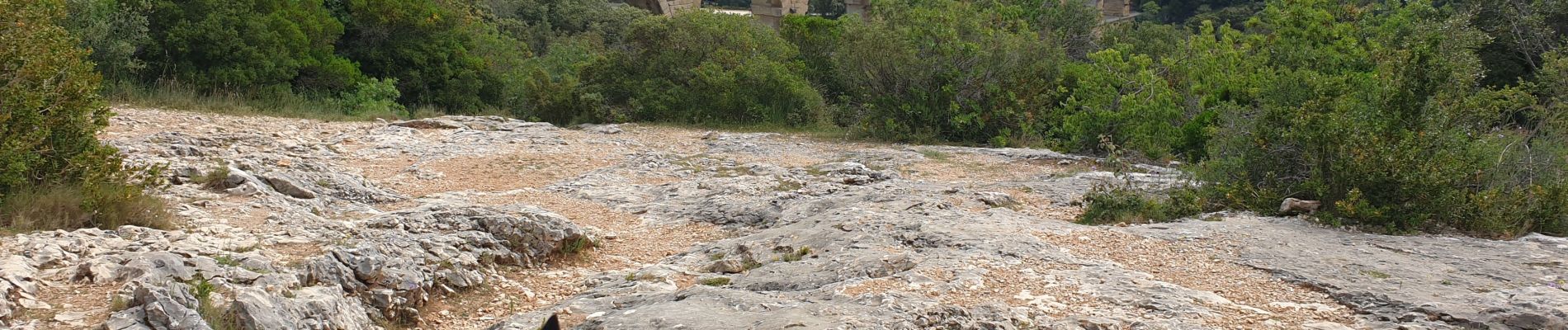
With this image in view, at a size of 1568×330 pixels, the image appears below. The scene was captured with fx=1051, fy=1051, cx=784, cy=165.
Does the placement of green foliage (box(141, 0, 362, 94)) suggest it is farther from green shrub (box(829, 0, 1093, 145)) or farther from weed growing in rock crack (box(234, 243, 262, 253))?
weed growing in rock crack (box(234, 243, 262, 253))

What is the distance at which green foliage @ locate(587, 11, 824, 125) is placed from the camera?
13938 mm

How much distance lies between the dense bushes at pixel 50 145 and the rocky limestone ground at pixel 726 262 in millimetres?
291

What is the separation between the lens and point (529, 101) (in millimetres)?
15969

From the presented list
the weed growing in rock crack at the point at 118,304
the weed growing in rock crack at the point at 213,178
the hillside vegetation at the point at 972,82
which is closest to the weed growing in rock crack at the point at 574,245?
the weed growing in rock crack at the point at 213,178

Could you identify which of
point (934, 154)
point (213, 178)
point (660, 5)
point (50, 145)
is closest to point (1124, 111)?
point (934, 154)

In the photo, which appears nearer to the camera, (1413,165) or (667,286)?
(667,286)

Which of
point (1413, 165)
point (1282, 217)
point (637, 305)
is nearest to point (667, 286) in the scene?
point (637, 305)

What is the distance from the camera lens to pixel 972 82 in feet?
38.2

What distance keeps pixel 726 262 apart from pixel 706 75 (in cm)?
892

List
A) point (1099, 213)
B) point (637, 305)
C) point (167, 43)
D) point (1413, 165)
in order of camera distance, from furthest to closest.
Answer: point (167, 43) → point (1099, 213) → point (1413, 165) → point (637, 305)

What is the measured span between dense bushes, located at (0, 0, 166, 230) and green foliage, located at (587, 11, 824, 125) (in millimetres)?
8963

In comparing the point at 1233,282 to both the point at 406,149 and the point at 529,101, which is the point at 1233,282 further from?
the point at 529,101

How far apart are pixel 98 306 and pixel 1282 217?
5.58 m

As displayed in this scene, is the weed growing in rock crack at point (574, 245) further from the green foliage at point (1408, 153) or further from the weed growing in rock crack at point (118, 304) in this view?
the green foliage at point (1408, 153)
